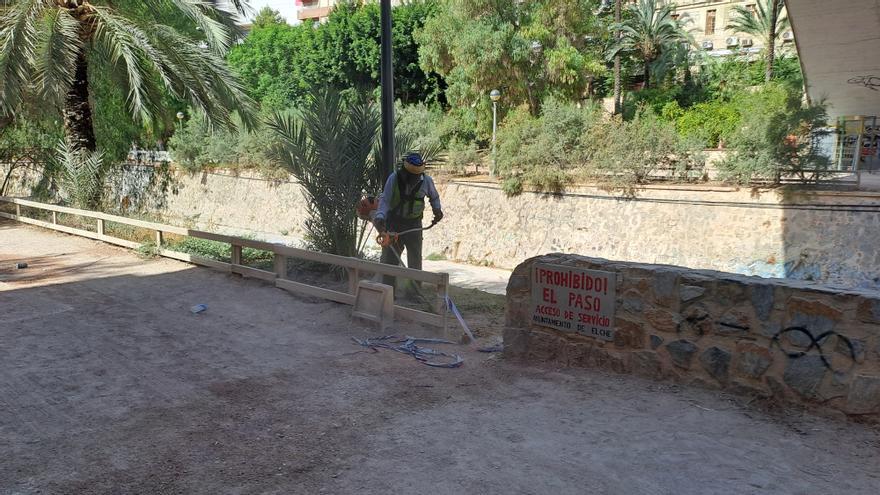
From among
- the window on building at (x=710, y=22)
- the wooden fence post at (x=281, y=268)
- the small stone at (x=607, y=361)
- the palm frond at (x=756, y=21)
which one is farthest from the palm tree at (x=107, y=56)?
the window on building at (x=710, y=22)

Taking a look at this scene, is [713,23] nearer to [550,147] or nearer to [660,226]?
[550,147]

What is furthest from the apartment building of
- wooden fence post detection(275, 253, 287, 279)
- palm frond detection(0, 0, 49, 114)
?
wooden fence post detection(275, 253, 287, 279)

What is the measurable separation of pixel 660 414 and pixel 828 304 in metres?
1.29

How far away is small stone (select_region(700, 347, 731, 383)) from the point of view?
484cm

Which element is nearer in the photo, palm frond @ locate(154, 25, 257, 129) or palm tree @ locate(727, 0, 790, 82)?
palm frond @ locate(154, 25, 257, 129)

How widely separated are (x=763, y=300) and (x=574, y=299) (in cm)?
148

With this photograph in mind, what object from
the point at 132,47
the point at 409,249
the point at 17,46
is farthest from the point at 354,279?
the point at 17,46

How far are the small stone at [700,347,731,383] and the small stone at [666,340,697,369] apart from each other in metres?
0.09

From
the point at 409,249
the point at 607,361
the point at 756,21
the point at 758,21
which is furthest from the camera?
the point at 756,21

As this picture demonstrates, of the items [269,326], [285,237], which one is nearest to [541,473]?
[269,326]

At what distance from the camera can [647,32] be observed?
3600 cm

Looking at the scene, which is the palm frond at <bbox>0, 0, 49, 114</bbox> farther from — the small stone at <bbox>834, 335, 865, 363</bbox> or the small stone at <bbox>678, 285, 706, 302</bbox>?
the small stone at <bbox>834, 335, 865, 363</bbox>

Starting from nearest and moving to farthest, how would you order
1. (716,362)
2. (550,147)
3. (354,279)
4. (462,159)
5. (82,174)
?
1. (716,362)
2. (354,279)
3. (82,174)
4. (550,147)
5. (462,159)

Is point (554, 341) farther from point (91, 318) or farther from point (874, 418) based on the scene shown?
point (91, 318)
